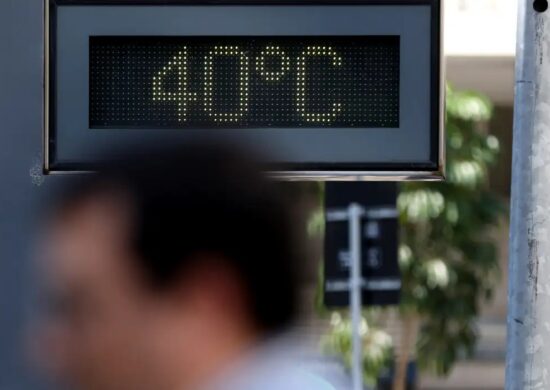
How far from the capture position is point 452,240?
8258mm

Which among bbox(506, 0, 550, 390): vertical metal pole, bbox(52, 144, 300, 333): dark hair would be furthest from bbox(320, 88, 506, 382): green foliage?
bbox(506, 0, 550, 390): vertical metal pole

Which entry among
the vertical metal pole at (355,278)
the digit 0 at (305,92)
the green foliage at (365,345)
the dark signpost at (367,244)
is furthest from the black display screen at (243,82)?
the green foliage at (365,345)

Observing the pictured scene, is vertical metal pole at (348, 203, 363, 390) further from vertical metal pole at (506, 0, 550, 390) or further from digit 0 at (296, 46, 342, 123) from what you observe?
digit 0 at (296, 46, 342, 123)

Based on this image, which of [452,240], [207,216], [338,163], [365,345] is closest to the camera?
[338,163]

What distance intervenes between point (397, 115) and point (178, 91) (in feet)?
1.20

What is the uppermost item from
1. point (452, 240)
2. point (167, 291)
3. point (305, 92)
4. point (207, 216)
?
point (305, 92)

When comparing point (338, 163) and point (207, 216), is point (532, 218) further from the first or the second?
point (207, 216)

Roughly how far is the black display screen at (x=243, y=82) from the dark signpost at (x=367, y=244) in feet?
13.8

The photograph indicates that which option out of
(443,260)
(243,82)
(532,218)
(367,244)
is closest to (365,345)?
(443,260)

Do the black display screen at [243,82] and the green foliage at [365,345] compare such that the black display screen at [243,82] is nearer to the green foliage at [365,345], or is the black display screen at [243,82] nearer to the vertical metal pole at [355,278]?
the vertical metal pole at [355,278]

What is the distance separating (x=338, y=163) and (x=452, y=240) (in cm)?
634

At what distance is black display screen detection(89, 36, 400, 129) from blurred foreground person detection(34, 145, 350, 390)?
178 mm

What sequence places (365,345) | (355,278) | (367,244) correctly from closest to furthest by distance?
(355,278) → (367,244) → (365,345)

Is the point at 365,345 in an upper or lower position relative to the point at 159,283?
lower
